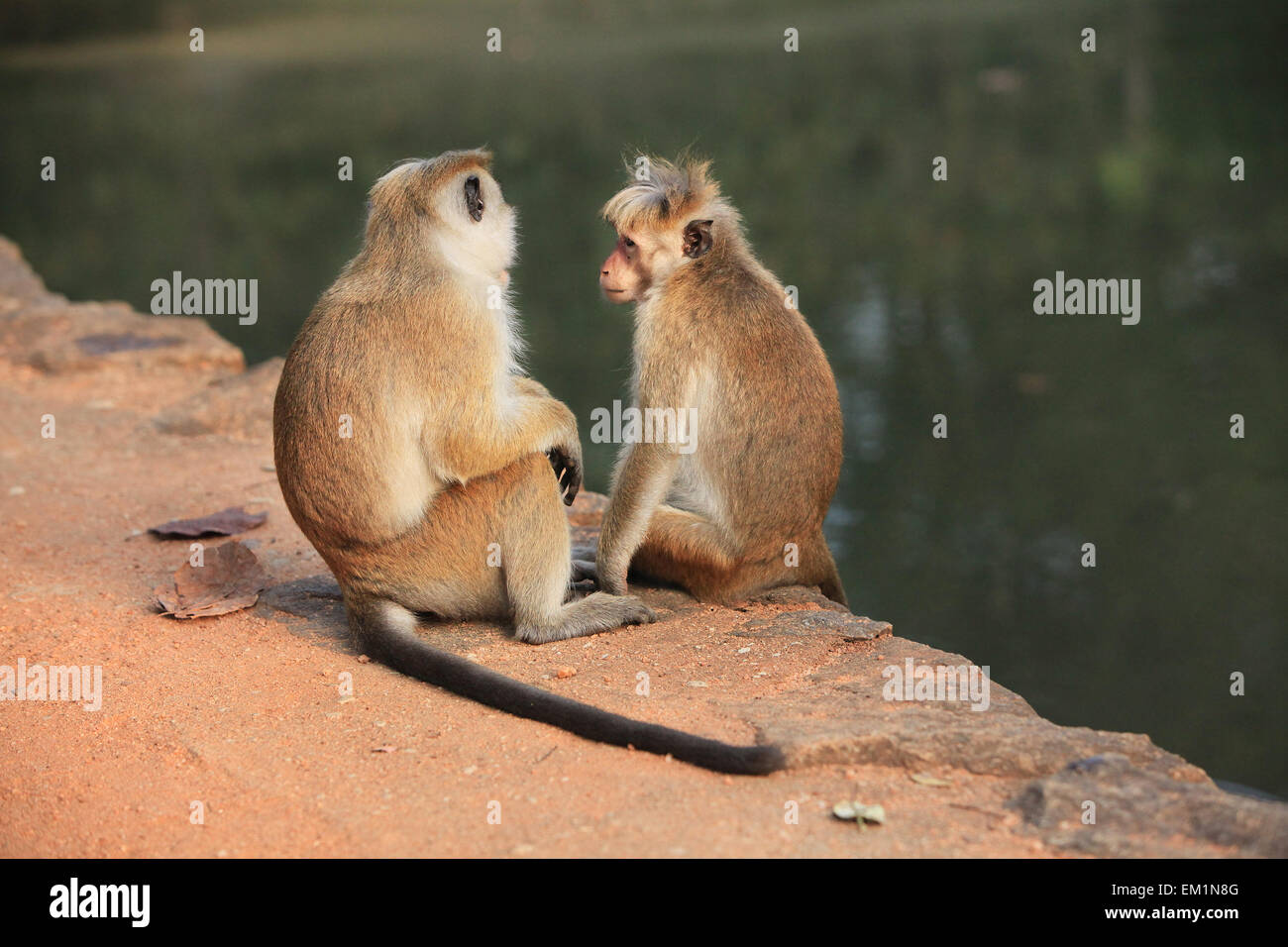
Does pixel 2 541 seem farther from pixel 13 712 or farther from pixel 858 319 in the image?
pixel 858 319

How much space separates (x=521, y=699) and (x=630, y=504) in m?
1.33

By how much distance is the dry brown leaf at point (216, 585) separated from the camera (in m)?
5.96

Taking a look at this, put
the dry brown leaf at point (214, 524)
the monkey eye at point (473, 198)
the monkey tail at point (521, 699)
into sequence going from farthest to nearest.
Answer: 1. the dry brown leaf at point (214, 524)
2. the monkey eye at point (473, 198)
3. the monkey tail at point (521, 699)

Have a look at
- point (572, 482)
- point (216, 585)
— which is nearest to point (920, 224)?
point (572, 482)

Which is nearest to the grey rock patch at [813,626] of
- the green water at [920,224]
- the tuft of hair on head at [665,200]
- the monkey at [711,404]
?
the monkey at [711,404]

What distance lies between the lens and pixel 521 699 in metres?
4.70

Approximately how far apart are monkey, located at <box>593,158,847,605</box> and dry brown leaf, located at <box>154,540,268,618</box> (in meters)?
1.72

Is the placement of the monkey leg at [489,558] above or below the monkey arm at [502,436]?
below

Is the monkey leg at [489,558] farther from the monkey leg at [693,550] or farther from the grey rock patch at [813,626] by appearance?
the grey rock patch at [813,626]

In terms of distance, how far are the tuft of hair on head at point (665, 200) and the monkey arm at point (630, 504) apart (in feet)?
3.33

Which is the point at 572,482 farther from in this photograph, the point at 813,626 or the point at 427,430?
the point at 813,626

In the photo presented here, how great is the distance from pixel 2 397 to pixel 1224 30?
3046 centimetres

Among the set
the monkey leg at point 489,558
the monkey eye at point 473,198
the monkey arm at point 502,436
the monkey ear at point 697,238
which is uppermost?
the monkey eye at point 473,198

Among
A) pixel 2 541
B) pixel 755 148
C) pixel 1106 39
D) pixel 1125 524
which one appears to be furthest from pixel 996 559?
pixel 1106 39
